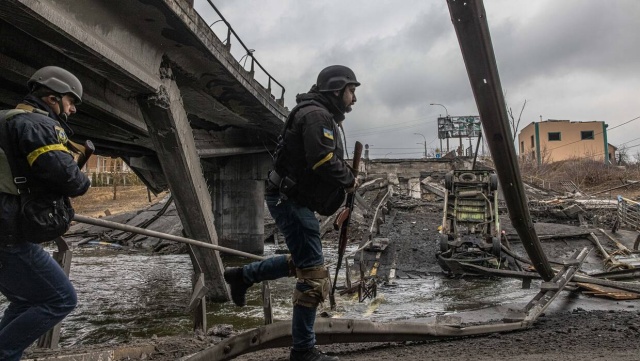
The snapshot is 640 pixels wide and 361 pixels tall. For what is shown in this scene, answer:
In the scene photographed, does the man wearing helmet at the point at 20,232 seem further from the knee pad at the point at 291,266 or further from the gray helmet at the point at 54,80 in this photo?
the knee pad at the point at 291,266

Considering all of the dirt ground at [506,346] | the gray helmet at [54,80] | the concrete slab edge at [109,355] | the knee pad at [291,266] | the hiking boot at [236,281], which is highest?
the gray helmet at [54,80]

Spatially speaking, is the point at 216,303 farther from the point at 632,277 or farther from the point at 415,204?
the point at 415,204

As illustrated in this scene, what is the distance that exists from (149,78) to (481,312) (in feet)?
19.5

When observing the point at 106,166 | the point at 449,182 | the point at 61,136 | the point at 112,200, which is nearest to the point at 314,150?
the point at 61,136

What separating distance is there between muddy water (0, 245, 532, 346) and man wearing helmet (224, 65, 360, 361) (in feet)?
13.9

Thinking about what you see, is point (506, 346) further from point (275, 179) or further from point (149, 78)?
point (149, 78)

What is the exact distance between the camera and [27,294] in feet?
8.77

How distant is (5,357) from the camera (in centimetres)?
258

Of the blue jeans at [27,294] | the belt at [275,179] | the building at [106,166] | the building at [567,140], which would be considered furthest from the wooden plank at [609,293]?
the building at [567,140]

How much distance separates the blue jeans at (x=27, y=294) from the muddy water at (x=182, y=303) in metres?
3.86

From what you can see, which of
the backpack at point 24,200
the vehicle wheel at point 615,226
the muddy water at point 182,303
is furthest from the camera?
the vehicle wheel at point 615,226

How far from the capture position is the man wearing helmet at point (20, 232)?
2533 millimetres

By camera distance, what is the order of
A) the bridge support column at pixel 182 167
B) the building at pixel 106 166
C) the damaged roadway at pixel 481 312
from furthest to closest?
the building at pixel 106 166 < the bridge support column at pixel 182 167 < the damaged roadway at pixel 481 312

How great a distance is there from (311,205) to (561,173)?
126 ft
